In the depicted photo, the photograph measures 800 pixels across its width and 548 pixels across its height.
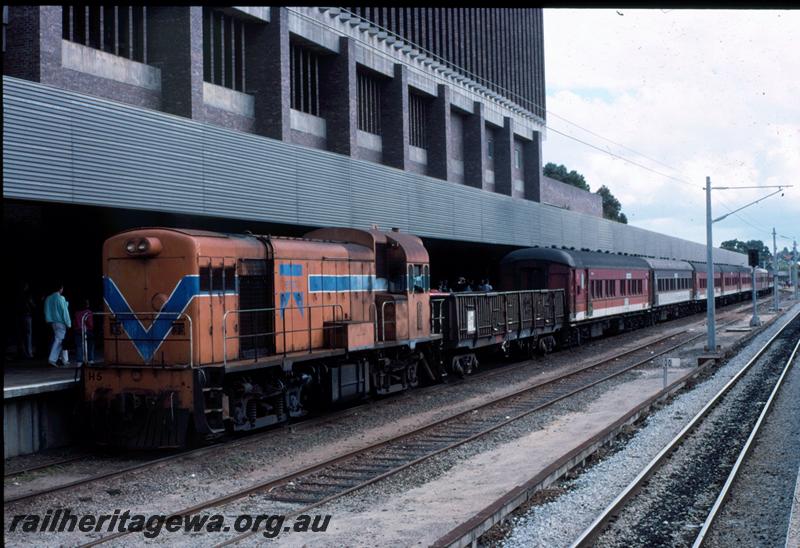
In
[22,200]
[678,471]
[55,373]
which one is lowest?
[678,471]

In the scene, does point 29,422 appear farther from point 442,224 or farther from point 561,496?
point 442,224

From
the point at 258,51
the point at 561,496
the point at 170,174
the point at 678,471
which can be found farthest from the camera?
the point at 258,51

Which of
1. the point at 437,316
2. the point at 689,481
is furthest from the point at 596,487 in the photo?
the point at 437,316

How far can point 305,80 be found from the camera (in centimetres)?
2933

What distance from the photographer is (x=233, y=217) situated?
17453mm

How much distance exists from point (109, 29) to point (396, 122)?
15337mm

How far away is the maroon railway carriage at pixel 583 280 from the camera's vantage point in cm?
2566

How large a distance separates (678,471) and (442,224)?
1864 centimetres

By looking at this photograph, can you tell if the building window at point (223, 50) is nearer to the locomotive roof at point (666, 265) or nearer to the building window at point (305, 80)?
the building window at point (305, 80)

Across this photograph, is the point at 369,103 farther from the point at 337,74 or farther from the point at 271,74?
the point at 271,74

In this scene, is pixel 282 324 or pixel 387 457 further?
pixel 282 324

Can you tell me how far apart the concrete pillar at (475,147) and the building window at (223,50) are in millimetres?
18551

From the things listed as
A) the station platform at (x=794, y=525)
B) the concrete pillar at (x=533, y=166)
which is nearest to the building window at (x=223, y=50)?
the station platform at (x=794, y=525)

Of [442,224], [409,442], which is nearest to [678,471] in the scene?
[409,442]
